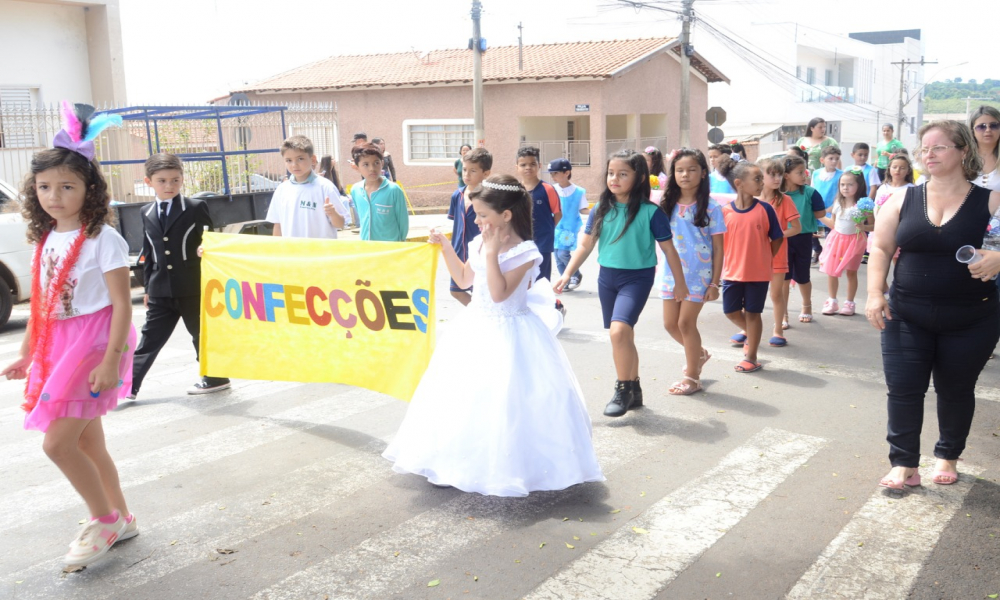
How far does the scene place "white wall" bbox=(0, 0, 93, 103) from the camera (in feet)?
65.5

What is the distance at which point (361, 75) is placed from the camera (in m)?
35.2

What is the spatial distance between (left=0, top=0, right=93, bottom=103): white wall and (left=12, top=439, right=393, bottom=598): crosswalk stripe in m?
18.2

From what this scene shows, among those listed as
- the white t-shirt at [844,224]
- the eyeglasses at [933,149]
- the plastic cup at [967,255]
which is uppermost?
the eyeglasses at [933,149]

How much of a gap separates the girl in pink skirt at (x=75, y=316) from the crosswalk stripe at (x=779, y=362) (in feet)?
17.4

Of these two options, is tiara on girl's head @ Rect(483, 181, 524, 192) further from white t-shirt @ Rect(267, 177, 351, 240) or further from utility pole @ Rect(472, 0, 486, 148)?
utility pole @ Rect(472, 0, 486, 148)

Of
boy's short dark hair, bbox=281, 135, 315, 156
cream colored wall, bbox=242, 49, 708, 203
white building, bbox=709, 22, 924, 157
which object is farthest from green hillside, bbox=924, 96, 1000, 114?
boy's short dark hair, bbox=281, 135, 315, 156

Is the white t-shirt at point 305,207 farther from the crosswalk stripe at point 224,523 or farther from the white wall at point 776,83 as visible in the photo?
the white wall at point 776,83

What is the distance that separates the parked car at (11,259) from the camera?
10.0m

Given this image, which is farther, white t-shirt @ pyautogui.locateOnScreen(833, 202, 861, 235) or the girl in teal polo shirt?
white t-shirt @ pyautogui.locateOnScreen(833, 202, 861, 235)

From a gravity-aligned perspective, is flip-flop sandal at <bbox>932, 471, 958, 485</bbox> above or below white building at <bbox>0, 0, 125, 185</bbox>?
below

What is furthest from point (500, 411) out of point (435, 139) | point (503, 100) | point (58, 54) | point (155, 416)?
point (435, 139)

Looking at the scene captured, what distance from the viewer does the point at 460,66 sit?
3447 cm

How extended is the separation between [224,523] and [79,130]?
1.98m

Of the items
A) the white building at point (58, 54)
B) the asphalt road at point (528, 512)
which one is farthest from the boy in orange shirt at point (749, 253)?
the white building at point (58, 54)
